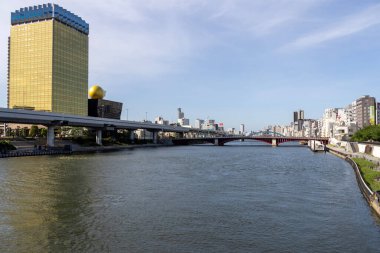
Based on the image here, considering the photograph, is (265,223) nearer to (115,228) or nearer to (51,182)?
(115,228)

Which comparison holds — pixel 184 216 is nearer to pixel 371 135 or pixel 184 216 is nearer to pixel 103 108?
pixel 371 135

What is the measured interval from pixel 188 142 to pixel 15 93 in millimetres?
86715

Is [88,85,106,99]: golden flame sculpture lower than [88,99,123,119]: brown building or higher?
higher

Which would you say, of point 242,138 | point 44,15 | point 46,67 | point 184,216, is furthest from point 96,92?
point 184,216

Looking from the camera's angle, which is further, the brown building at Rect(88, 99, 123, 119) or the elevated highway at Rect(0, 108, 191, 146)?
the brown building at Rect(88, 99, 123, 119)

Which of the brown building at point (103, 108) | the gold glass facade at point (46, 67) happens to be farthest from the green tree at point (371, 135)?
the gold glass facade at point (46, 67)

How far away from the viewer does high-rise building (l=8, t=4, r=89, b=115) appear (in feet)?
531

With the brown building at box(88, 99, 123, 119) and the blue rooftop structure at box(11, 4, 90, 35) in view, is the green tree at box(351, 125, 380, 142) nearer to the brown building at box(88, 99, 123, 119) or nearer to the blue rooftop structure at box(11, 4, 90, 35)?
the brown building at box(88, 99, 123, 119)

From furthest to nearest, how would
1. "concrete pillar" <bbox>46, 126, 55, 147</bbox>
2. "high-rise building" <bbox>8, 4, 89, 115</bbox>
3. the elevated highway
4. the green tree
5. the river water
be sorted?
"high-rise building" <bbox>8, 4, 89, 115</bbox> → "concrete pillar" <bbox>46, 126, 55, 147</bbox> → the green tree → the elevated highway → the river water

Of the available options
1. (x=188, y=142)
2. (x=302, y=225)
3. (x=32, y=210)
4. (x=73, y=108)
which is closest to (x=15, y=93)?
(x=73, y=108)

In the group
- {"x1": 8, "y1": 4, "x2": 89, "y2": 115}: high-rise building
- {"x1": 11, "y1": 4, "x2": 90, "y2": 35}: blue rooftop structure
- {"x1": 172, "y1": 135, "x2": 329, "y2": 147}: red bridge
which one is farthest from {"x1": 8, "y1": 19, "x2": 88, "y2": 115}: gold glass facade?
{"x1": 172, "y1": 135, "x2": 329, "y2": 147}: red bridge

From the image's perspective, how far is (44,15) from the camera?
6417 inches

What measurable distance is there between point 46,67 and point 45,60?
10.3 feet

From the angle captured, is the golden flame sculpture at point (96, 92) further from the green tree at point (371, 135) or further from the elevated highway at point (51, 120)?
the green tree at point (371, 135)
